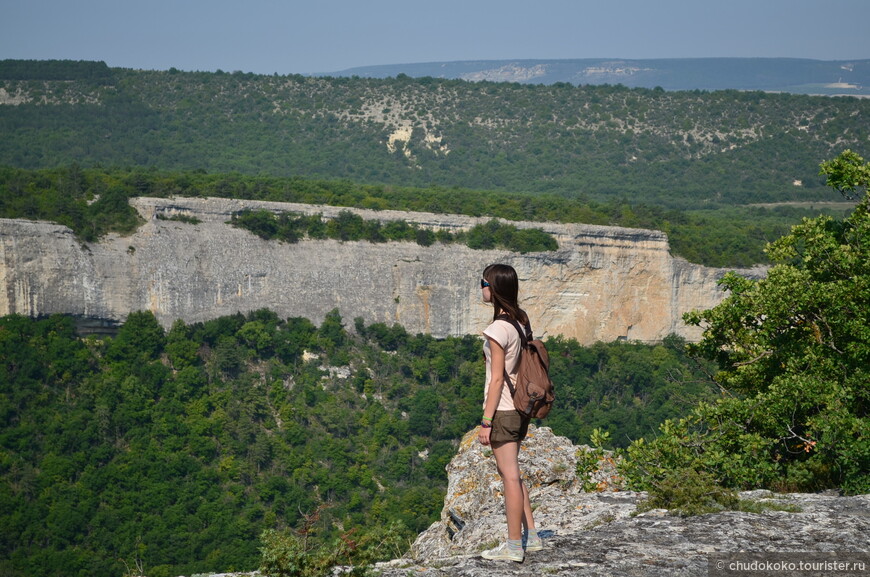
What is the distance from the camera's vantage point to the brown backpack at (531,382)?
7871 millimetres

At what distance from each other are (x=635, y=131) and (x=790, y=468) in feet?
228

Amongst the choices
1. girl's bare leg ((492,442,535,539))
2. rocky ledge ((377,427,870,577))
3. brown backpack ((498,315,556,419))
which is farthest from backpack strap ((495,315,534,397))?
rocky ledge ((377,427,870,577))

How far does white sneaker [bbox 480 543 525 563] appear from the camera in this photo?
7.85 m

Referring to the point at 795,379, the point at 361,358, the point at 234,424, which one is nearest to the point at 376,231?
the point at 361,358

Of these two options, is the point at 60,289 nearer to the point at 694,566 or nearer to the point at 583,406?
the point at 583,406

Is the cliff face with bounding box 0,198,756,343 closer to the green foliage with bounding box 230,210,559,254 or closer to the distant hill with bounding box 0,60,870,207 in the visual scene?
the green foliage with bounding box 230,210,559,254

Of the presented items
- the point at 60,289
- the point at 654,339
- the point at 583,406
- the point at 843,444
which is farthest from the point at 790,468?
the point at 654,339

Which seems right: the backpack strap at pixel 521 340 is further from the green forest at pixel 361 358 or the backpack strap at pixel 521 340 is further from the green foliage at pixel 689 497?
the green foliage at pixel 689 497

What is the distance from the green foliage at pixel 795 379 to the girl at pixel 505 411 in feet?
8.38

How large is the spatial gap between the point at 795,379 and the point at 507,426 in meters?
4.68

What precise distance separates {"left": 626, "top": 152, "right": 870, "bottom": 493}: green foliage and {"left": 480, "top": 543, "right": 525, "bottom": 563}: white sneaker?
8.43 feet

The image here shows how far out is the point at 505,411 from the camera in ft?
26.1

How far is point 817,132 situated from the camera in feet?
242

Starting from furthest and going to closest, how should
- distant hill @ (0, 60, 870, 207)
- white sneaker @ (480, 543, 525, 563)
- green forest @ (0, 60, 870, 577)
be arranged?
distant hill @ (0, 60, 870, 207), green forest @ (0, 60, 870, 577), white sneaker @ (480, 543, 525, 563)
